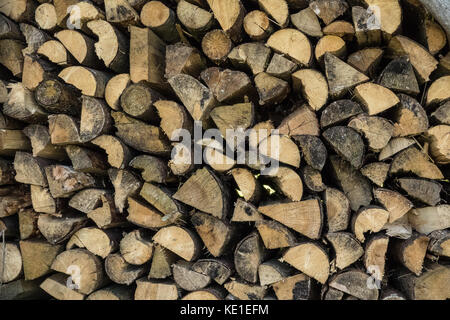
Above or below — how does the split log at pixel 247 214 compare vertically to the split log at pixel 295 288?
above

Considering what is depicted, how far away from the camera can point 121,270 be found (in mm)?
2168

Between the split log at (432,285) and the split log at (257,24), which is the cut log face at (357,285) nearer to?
the split log at (432,285)

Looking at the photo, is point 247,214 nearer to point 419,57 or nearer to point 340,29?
point 340,29

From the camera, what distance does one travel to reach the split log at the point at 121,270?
216 cm

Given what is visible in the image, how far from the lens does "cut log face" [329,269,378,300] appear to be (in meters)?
1.91

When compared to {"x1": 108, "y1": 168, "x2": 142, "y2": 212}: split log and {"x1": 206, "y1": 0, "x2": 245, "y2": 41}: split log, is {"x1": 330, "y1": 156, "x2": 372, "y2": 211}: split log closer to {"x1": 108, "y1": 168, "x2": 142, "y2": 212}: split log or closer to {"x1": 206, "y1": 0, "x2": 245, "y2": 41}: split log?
{"x1": 206, "y1": 0, "x2": 245, "y2": 41}: split log

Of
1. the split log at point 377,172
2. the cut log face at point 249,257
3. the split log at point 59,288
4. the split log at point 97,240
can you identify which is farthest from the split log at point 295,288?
the split log at point 59,288

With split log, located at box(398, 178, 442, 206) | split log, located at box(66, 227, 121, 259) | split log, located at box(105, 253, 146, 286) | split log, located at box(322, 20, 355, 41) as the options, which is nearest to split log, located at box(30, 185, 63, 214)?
split log, located at box(66, 227, 121, 259)

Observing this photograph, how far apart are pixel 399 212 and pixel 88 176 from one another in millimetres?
1660

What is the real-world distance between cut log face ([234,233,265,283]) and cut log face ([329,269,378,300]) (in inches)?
16.2

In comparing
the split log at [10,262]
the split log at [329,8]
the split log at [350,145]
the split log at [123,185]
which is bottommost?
the split log at [10,262]

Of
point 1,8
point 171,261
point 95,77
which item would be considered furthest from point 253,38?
point 1,8

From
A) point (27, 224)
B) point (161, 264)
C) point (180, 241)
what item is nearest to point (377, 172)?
point (180, 241)

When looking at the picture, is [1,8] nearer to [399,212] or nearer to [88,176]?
[88,176]
